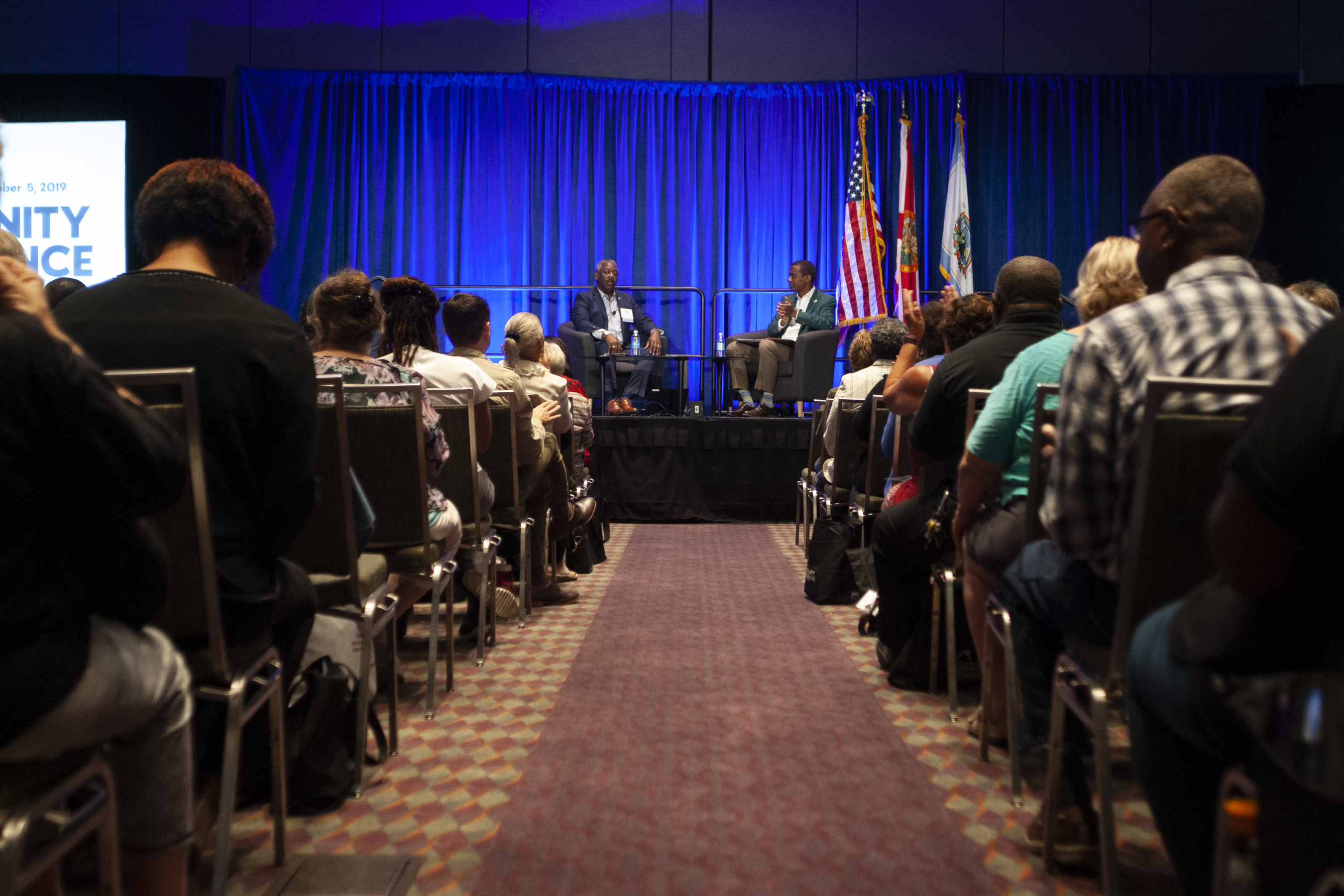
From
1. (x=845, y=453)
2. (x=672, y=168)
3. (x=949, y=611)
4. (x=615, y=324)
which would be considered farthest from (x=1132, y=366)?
(x=672, y=168)

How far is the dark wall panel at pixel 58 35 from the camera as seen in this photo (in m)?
8.30

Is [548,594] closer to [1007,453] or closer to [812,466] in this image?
[812,466]

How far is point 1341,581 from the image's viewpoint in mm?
825

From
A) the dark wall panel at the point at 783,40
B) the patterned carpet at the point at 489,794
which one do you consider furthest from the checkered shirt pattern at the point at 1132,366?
the dark wall panel at the point at 783,40

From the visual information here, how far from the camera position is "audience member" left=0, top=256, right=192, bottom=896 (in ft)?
2.84

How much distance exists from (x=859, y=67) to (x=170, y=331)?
333 inches

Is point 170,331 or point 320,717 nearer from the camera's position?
point 170,331

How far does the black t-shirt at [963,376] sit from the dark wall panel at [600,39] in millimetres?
7285

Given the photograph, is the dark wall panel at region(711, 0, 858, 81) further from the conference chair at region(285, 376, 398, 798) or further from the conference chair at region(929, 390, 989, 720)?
the conference chair at region(285, 376, 398, 798)

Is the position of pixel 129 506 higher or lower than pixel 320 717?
higher

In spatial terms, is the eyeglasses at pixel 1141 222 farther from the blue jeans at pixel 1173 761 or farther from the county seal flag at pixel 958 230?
the county seal flag at pixel 958 230

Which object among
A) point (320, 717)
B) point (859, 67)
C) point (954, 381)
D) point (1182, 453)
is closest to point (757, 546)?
point (954, 381)

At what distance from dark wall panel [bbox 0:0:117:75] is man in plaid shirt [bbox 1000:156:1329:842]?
952 cm

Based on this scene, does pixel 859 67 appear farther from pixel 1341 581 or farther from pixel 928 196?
pixel 1341 581
